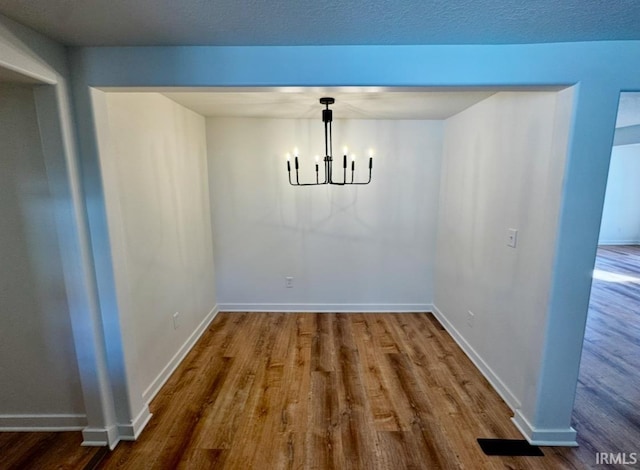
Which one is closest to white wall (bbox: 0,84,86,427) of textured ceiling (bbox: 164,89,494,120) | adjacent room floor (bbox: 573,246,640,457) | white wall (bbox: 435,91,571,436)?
textured ceiling (bbox: 164,89,494,120)

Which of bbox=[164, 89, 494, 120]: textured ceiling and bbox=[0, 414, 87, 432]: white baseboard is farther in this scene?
bbox=[164, 89, 494, 120]: textured ceiling

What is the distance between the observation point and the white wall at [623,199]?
690cm

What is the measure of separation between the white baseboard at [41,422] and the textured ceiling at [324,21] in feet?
7.30

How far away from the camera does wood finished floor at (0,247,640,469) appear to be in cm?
167

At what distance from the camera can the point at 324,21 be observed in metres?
1.25

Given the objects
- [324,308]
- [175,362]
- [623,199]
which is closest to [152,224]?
[175,362]

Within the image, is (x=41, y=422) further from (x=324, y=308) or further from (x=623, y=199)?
(x=623, y=199)

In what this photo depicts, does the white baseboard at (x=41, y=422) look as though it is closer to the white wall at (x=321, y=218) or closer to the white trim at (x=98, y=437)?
the white trim at (x=98, y=437)

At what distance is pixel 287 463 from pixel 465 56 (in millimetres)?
2409

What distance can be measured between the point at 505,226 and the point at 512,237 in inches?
4.8

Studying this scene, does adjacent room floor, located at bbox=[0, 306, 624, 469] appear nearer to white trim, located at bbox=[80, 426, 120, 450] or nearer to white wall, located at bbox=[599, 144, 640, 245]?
white trim, located at bbox=[80, 426, 120, 450]

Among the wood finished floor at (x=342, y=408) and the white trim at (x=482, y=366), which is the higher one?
the white trim at (x=482, y=366)

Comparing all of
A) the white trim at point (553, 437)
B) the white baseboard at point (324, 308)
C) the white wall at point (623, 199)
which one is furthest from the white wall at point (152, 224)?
the white wall at point (623, 199)

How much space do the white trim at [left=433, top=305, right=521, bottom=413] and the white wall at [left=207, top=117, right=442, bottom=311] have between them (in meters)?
0.49
